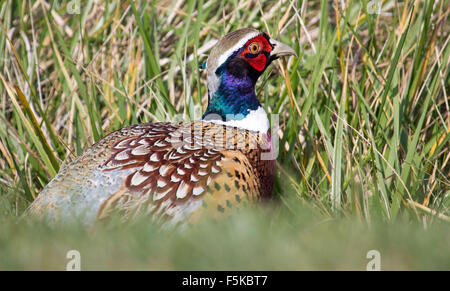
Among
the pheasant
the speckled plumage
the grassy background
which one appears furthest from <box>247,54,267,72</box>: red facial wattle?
the speckled plumage

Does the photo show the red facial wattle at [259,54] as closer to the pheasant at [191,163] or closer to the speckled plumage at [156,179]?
the pheasant at [191,163]

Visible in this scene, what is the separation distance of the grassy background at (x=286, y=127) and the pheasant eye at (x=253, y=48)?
0.28 meters

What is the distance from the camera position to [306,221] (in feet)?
8.74

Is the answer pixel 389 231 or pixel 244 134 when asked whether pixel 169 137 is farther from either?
pixel 389 231

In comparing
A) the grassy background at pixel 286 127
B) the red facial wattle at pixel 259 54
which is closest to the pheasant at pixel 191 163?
the red facial wattle at pixel 259 54

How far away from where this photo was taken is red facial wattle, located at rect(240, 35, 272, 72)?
3.27 metres

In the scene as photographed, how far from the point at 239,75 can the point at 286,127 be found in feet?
2.42

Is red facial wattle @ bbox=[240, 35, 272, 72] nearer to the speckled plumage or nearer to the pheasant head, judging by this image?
the pheasant head

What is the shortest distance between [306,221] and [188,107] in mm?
1511

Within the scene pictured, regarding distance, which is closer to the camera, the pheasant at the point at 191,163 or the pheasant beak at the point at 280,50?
the pheasant at the point at 191,163

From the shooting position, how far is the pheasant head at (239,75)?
128 inches

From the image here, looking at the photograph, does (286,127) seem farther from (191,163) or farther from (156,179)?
(156,179)

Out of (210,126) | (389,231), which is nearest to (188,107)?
(210,126)

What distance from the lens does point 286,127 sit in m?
3.88
